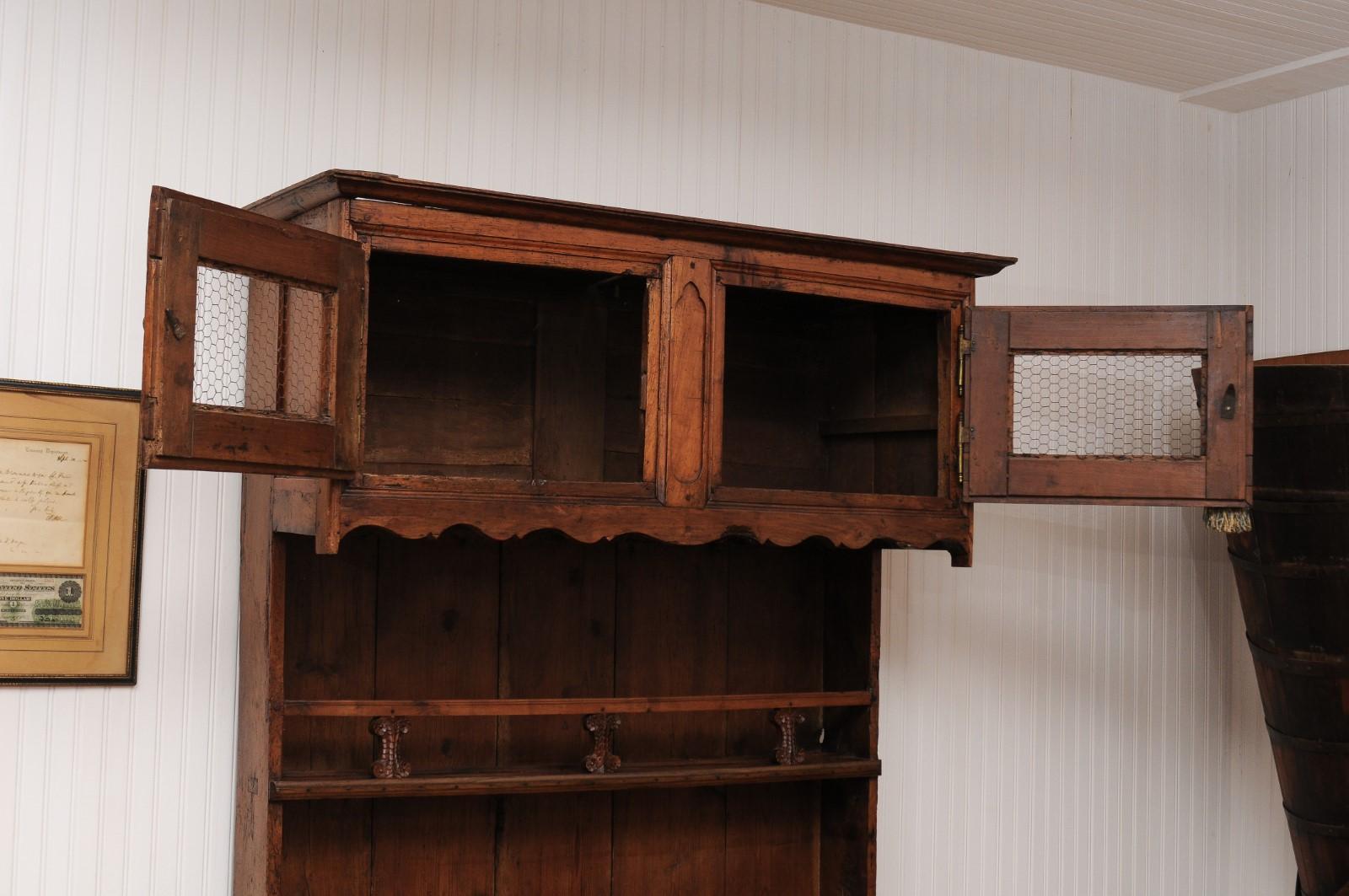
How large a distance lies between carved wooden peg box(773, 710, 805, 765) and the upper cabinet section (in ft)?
1.56

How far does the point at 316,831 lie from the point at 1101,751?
2127mm

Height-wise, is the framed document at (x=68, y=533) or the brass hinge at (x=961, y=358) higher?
the brass hinge at (x=961, y=358)

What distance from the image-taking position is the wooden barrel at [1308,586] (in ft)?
10.5

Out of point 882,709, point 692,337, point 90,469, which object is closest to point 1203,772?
point 882,709

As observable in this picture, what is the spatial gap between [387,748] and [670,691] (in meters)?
0.70

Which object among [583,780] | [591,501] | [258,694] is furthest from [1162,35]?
[258,694]

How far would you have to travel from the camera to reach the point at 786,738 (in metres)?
2.94

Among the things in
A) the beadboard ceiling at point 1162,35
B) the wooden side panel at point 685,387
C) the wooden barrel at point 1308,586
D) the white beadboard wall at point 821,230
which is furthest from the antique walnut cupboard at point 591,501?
the beadboard ceiling at point 1162,35

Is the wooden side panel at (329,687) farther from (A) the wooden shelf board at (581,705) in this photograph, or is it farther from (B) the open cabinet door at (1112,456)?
(B) the open cabinet door at (1112,456)

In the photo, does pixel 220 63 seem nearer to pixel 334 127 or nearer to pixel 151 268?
pixel 334 127

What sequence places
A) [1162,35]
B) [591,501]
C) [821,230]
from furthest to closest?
[1162,35] < [821,230] < [591,501]

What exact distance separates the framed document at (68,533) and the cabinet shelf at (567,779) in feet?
1.47

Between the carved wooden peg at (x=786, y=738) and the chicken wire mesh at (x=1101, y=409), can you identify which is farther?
the chicken wire mesh at (x=1101, y=409)

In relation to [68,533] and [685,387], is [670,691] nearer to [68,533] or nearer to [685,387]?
[685,387]
